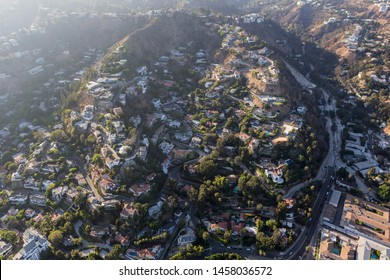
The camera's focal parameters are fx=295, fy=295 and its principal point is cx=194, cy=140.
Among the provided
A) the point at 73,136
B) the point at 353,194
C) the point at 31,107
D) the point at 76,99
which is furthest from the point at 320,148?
the point at 31,107

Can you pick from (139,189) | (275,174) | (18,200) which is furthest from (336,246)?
(18,200)

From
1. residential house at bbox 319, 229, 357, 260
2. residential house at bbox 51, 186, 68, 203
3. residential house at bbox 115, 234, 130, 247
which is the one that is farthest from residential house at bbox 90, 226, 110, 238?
residential house at bbox 319, 229, 357, 260

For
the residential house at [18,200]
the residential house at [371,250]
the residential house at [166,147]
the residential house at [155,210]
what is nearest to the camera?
the residential house at [371,250]

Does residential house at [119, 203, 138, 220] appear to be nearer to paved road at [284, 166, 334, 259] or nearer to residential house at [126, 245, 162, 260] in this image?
residential house at [126, 245, 162, 260]

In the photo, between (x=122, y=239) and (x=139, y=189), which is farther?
(x=139, y=189)

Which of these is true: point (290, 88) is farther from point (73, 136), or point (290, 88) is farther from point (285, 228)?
point (73, 136)

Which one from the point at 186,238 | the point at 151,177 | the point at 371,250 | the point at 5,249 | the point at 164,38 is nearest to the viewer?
the point at 5,249

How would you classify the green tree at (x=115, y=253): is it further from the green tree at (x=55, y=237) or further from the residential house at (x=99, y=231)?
the green tree at (x=55, y=237)

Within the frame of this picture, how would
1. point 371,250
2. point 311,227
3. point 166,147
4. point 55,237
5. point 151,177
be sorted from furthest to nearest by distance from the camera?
point 166,147 → point 151,177 → point 311,227 → point 55,237 → point 371,250

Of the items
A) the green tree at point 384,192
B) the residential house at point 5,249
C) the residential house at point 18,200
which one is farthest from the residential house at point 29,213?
the green tree at point 384,192

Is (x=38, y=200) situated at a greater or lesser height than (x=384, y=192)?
lesser

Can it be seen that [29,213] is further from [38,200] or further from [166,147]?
[166,147]

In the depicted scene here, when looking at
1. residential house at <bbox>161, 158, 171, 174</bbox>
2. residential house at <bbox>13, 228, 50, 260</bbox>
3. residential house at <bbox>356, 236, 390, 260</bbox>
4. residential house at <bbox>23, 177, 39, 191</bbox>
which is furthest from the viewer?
residential house at <bbox>161, 158, 171, 174</bbox>
